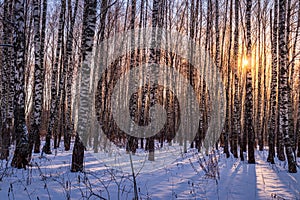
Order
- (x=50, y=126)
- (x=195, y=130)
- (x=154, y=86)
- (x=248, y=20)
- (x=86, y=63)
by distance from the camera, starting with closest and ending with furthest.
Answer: (x=86, y=63) → (x=154, y=86) → (x=248, y=20) → (x=50, y=126) → (x=195, y=130)

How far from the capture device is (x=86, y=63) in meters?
7.24

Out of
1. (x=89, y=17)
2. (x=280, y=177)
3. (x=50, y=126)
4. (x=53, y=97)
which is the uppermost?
(x=89, y=17)

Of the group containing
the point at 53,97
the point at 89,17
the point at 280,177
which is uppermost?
the point at 89,17

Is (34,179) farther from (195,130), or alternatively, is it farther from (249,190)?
(195,130)

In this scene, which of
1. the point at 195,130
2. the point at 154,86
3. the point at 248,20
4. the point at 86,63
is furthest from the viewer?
the point at 195,130

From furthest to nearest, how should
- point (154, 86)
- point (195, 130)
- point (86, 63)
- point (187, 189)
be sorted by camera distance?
point (195, 130) → point (154, 86) → point (86, 63) → point (187, 189)

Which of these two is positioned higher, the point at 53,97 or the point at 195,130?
the point at 53,97

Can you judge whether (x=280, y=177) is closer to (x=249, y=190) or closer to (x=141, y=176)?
(x=249, y=190)

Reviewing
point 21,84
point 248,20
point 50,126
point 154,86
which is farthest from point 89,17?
point 50,126

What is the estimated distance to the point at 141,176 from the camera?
6.96 metres

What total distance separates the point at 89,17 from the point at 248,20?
6.99m

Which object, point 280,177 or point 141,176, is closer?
point 141,176

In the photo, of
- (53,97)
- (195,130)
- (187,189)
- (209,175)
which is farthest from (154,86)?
(195,130)

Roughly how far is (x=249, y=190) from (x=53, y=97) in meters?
11.1
